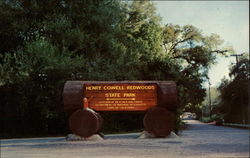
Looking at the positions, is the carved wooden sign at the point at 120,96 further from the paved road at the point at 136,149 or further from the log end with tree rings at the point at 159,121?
the paved road at the point at 136,149

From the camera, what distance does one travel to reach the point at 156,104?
48.5ft

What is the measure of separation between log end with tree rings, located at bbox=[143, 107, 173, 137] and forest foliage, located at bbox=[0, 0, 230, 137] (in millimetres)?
5577

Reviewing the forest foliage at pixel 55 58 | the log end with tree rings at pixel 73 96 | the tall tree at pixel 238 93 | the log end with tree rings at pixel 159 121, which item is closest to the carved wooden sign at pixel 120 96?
the log end with tree rings at pixel 73 96

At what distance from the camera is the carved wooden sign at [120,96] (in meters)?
14.6

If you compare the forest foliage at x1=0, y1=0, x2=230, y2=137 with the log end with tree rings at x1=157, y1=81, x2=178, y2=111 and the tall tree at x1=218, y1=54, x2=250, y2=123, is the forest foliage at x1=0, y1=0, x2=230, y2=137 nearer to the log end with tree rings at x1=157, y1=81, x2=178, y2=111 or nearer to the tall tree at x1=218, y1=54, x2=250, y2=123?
the log end with tree rings at x1=157, y1=81, x2=178, y2=111

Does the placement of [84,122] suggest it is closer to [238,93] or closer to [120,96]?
[120,96]

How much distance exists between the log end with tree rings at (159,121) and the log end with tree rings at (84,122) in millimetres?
2270

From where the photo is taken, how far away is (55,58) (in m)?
20.3

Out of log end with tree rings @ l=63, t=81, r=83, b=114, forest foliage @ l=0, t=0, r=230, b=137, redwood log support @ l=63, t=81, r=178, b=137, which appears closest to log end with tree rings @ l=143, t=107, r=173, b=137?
redwood log support @ l=63, t=81, r=178, b=137

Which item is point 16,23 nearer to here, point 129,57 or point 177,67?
point 129,57

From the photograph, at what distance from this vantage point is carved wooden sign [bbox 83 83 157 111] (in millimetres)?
14625

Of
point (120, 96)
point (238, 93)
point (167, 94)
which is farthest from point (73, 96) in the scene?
point (238, 93)

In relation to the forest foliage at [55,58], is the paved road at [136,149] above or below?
below

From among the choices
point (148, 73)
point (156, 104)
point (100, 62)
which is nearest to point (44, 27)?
point (100, 62)
